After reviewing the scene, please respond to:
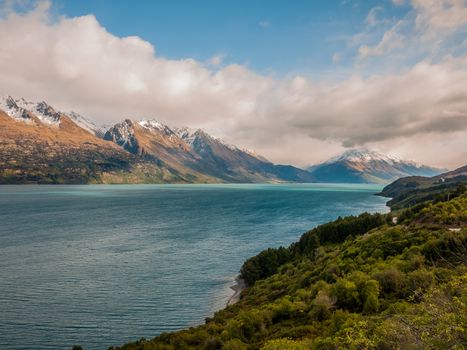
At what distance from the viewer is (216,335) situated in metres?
48.6

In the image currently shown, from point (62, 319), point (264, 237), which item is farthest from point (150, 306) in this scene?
point (264, 237)

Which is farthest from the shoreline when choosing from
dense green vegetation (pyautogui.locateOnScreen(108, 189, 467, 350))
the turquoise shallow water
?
dense green vegetation (pyautogui.locateOnScreen(108, 189, 467, 350))

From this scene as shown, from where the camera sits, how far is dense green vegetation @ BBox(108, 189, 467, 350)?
67.9ft

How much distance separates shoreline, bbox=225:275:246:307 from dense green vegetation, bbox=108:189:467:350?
6.21 feet

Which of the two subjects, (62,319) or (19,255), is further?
(19,255)

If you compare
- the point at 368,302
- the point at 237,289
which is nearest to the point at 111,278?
the point at 237,289

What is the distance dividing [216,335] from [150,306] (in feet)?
101

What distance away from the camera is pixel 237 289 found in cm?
8719

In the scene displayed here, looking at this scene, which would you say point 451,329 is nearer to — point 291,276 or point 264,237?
point 291,276

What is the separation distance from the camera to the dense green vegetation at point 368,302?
20703 millimetres

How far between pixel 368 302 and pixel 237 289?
157 feet

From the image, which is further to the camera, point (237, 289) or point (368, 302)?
point (237, 289)

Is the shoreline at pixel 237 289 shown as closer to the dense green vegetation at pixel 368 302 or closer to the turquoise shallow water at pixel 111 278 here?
the turquoise shallow water at pixel 111 278

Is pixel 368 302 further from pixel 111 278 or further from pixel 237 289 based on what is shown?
pixel 111 278
